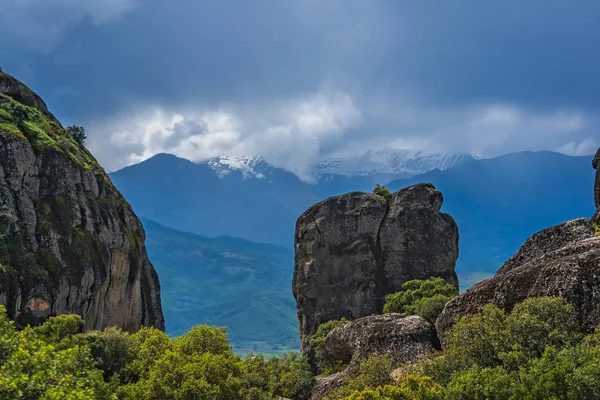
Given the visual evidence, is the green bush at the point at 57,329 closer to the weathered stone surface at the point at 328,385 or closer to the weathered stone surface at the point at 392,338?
the weathered stone surface at the point at 328,385

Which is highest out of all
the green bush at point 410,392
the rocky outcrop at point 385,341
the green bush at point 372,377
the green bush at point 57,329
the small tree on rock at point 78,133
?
the small tree on rock at point 78,133

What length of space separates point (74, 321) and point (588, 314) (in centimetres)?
4443

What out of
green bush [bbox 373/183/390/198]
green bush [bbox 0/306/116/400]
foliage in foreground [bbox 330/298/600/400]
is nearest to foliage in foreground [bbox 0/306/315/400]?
green bush [bbox 0/306/116/400]

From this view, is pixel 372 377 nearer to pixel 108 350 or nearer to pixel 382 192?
pixel 108 350

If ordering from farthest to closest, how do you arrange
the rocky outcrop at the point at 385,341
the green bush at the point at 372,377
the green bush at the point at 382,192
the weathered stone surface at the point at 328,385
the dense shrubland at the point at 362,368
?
1. the green bush at the point at 382,192
2. the weathered stone surface at the point at 328,385
3. the rocky outcrop at the point at 385,341
4. the green bush at the point at 372,377
5. the dense shrubland at the point at 362,368

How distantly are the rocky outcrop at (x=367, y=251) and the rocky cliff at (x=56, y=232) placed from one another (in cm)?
3159

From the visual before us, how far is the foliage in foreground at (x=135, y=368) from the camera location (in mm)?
22766

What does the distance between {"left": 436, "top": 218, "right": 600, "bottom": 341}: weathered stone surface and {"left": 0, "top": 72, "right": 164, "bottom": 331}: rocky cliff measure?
4862cm

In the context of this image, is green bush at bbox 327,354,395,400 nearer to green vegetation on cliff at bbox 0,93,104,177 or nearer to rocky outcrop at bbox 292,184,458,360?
green vegetation on cliff at bbox 0,93,104,177

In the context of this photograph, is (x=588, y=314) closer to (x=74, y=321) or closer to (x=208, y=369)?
(x=208, y=369)

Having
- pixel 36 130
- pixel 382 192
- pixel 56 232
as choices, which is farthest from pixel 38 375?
pixel 382 192

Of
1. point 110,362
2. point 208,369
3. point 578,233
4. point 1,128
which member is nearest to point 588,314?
point 578,233

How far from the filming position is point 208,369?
37.2 meters

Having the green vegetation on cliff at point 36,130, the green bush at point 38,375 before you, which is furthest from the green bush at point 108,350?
the green vegetation on cliff at point 36,130
